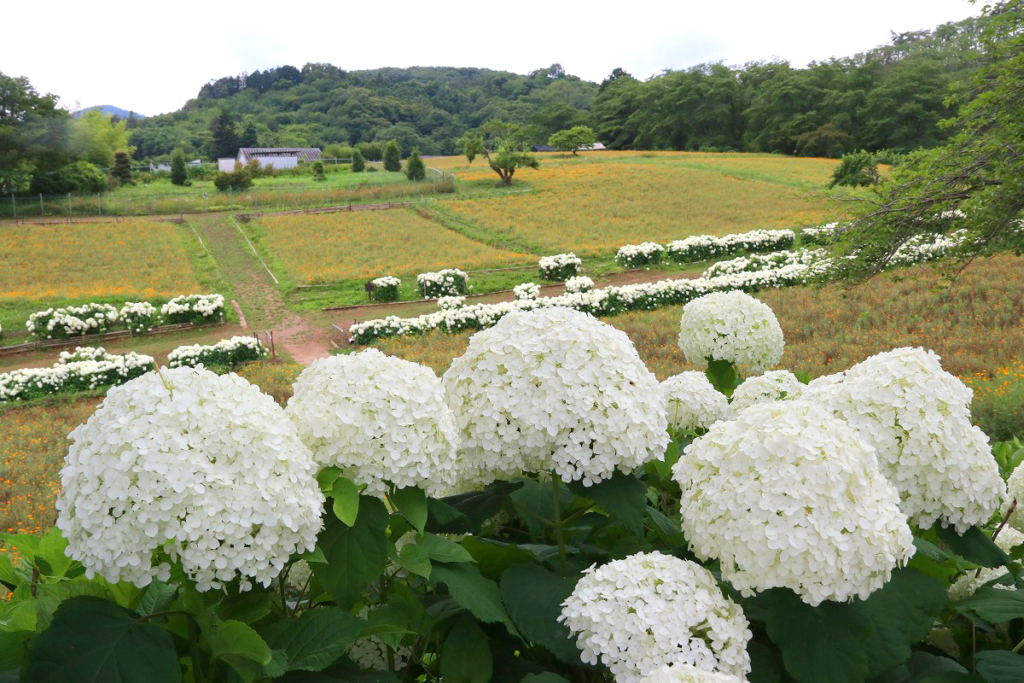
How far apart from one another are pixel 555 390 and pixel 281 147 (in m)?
101

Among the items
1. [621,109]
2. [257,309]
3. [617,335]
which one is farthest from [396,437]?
[621,109]

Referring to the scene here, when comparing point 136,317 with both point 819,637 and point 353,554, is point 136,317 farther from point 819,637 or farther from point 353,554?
point 819,637

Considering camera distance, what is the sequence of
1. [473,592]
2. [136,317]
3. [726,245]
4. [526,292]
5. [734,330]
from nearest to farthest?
[473,592]
[734,330]
[136,317]
[526,292]
[726,245]

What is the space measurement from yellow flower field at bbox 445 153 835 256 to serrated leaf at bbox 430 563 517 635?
3186 cm

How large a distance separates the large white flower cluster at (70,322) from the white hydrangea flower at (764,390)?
2490 centimetres

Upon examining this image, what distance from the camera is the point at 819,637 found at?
1582 millimetres

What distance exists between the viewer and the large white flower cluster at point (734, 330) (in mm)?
3592

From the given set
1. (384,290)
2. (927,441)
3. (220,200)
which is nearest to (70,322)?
(384,290)

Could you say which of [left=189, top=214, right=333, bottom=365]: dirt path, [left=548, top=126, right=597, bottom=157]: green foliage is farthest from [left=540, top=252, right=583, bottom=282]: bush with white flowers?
[left=548, top=126, right=597, bottom=157]: green foliage

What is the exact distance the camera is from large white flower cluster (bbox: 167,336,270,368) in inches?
762

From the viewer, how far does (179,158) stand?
2447 inches

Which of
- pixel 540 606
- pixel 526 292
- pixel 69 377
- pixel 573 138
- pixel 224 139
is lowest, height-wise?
pixel 69 377

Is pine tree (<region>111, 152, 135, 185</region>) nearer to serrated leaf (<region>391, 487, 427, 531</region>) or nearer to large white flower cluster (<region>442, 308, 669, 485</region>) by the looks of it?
large white flower cluster (<region>442, 308, 669, 485</region>)

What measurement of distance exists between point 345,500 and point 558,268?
27.9 meters
